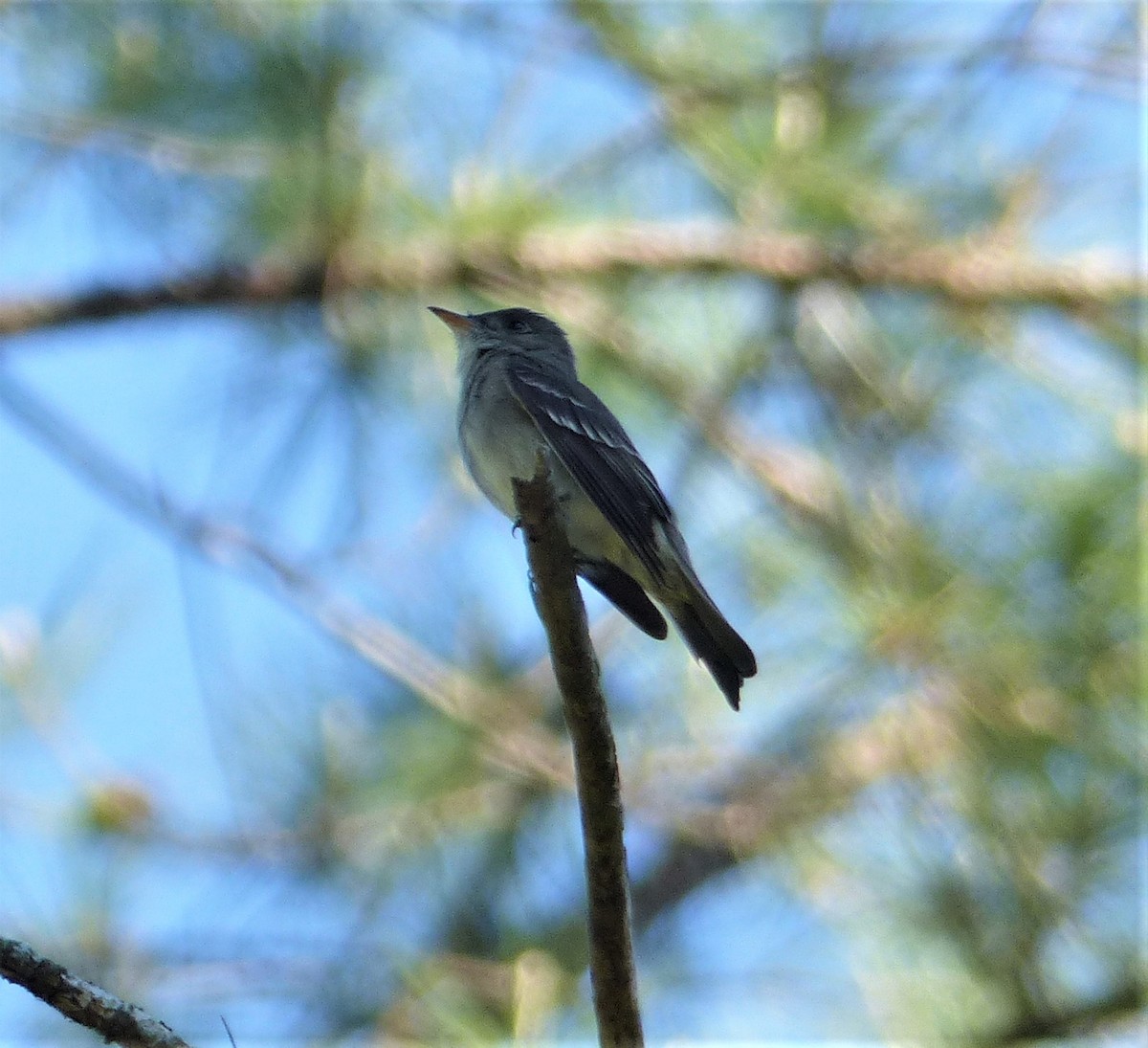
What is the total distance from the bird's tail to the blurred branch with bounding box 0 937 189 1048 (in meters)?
2.04

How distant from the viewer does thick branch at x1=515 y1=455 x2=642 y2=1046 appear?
9.71 ft

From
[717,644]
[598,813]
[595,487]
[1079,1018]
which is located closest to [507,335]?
[595,487]

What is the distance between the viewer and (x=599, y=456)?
439 cm

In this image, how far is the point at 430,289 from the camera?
534 centimetres

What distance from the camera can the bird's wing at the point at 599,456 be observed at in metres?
4.21

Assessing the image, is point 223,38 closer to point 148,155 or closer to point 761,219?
point 148,155

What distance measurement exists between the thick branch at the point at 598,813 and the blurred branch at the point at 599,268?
7.59 ft

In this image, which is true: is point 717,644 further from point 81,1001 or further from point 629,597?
point 81,1001

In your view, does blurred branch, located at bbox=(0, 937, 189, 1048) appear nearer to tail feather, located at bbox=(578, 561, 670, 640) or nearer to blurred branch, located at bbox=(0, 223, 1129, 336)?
tail feather, located at bbox=(578, 561, 670, 640)

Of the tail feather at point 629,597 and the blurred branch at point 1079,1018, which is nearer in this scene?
the blurred branch at point 1079,1018

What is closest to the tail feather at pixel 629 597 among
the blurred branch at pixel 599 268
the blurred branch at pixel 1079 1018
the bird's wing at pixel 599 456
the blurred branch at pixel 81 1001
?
the bird's wing at pixel 599 456

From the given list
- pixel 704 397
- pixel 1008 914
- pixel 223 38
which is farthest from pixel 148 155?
pixel 1008 914

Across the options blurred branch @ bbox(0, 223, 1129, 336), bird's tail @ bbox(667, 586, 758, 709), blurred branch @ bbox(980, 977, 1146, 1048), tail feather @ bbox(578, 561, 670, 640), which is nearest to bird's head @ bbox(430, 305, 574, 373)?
blurred branch @ bbox(0, 223, 1129, 336)

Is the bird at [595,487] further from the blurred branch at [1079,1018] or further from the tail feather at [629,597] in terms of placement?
the blurred branch at [1079,1018]
